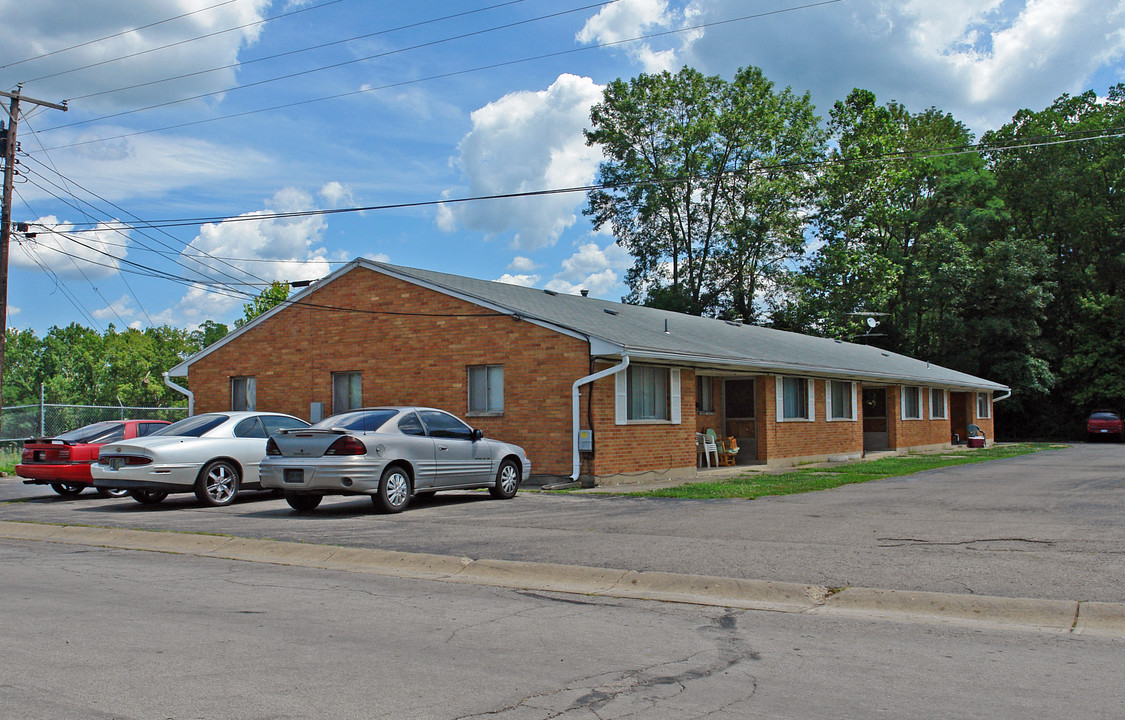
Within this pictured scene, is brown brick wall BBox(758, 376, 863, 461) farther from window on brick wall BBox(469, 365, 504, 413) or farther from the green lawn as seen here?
window on brick wall BBox(469, 365, 504, 413)

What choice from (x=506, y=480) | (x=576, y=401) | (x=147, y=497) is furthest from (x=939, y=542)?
(x=147, y=497)

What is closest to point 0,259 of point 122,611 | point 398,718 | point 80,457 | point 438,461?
point 80,457

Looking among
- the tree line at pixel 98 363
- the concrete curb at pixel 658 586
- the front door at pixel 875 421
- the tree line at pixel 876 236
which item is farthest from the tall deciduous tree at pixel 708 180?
the tree line at pixel 98 363

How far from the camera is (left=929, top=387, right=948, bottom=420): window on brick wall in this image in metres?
36.8

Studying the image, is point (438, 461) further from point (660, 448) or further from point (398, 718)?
point (398, 718)

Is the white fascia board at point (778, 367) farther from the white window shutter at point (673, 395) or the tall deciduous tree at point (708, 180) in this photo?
the tall deciduous tree at point (708, 180)

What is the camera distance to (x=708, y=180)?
48125 millimetres

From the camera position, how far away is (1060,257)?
55406mm

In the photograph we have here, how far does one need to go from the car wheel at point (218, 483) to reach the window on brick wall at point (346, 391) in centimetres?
665

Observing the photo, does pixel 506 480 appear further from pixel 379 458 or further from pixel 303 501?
pixel 303 501

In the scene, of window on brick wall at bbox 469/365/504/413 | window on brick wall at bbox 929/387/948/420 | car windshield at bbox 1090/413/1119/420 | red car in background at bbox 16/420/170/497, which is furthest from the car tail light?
car windshield at bbox 1090/413/1119/420

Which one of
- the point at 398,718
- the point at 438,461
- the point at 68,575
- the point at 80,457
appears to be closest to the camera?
the point at 398,718

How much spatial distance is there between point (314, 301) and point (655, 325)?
903cm

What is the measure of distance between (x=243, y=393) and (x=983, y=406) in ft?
117
